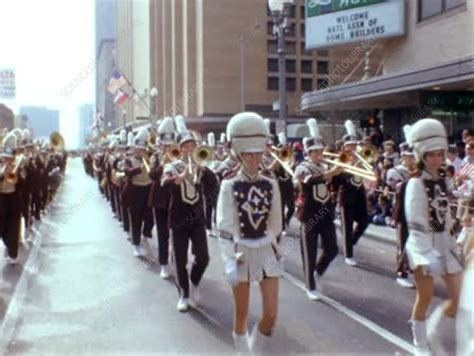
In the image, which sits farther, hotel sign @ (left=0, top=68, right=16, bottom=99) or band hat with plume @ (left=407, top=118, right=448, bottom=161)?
hotel sign @ (left=0, top=68, right=16, bottom=99)

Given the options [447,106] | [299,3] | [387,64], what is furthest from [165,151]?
[299,3]

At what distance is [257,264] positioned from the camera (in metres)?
4.57

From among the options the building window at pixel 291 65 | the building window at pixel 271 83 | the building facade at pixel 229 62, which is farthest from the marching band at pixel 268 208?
the building window at pixel 291 65

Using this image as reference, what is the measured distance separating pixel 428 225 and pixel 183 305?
296 centimetres

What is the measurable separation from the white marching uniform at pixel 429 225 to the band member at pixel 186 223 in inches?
101

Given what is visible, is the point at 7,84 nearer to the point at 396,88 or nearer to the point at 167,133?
the point at 396,88

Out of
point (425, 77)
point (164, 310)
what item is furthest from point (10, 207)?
point (425, 77)

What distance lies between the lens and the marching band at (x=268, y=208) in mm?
4656

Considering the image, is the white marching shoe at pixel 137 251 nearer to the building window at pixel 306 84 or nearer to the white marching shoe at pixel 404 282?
the white marching shoe at pixel 404 282

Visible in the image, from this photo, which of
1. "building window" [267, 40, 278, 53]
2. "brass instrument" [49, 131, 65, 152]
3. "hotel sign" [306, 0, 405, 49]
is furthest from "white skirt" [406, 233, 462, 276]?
"building window" [267, 40, 278, 53]

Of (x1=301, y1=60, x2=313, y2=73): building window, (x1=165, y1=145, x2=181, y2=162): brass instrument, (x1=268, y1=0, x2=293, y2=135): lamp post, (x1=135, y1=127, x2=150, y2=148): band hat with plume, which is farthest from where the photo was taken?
(x1=301, y1=60, x2=313, y2=73): building window

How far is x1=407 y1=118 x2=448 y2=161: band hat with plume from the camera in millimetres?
4824

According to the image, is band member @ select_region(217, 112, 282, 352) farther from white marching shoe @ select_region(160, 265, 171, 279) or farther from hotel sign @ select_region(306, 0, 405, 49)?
hotel sign @ select_region(306, 0, 405, 49)

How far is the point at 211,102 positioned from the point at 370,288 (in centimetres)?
4211
